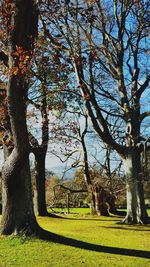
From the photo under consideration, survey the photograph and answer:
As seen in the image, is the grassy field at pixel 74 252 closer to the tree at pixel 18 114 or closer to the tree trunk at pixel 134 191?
the tree at pixel 18 114

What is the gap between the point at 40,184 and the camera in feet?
68.0

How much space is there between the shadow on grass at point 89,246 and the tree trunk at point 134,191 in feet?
20.5

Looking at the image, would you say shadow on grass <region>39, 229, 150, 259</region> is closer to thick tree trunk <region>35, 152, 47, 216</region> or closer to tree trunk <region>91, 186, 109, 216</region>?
thick tree trunk <region>35, 152, 47, 216</region>

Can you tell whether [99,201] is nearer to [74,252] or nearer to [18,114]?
[74,252]

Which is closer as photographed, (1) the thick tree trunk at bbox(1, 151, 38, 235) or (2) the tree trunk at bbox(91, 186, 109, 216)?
(1) the thick tree trunk at bbox(1, 151, 38, 235)

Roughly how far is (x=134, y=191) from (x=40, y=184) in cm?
677

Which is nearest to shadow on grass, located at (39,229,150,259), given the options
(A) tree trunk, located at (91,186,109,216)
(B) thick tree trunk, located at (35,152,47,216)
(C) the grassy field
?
(C) the grassy field

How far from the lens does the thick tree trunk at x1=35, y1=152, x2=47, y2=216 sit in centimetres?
2000

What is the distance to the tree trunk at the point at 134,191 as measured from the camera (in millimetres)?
15453

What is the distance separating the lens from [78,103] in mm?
18844

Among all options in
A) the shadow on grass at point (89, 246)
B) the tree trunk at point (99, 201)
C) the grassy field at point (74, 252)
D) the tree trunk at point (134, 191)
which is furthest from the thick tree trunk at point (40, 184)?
the shadow on grass at point (89, 246)

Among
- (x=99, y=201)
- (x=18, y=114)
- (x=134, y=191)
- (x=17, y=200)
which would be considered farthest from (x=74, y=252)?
(x=99, y=201)

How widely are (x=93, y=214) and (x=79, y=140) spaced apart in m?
4.89

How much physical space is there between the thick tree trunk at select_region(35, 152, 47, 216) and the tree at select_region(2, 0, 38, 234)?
9802mm
